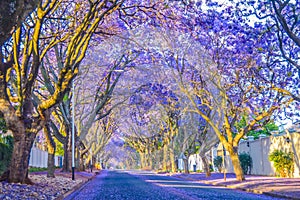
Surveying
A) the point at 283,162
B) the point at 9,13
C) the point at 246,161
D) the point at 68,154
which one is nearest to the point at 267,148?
the point at 283,162

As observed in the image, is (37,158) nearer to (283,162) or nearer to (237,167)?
(237,167)

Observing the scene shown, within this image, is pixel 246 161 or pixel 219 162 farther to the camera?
pixel 219 162

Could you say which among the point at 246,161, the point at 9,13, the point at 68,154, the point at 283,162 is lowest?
the point at 283,162

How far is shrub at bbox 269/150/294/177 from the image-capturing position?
24.4 m

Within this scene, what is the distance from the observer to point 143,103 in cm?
3688

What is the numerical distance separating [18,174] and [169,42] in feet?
44.7

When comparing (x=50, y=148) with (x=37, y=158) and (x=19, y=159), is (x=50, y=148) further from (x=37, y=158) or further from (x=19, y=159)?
(x=37, y=158)

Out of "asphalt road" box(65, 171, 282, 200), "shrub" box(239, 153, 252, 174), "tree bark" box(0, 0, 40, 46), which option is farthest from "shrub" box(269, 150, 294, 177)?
"tree bark" box(0, 0, 40, 46)

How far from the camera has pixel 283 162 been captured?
81.1 feet

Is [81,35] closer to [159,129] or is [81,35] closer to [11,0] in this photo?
[11,0]

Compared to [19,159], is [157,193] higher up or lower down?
lower down

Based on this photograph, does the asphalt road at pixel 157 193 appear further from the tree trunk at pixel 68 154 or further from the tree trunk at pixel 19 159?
the tree trunk at pixel 68 154

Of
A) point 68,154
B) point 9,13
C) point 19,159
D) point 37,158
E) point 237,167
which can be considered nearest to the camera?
point 9,13

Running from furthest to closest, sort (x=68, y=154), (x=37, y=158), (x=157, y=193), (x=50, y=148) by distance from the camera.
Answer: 1. (x=37, y=158)
2. (x=68, y=154)
3. (x=50, y=148)
4. (x=157, y=193)
